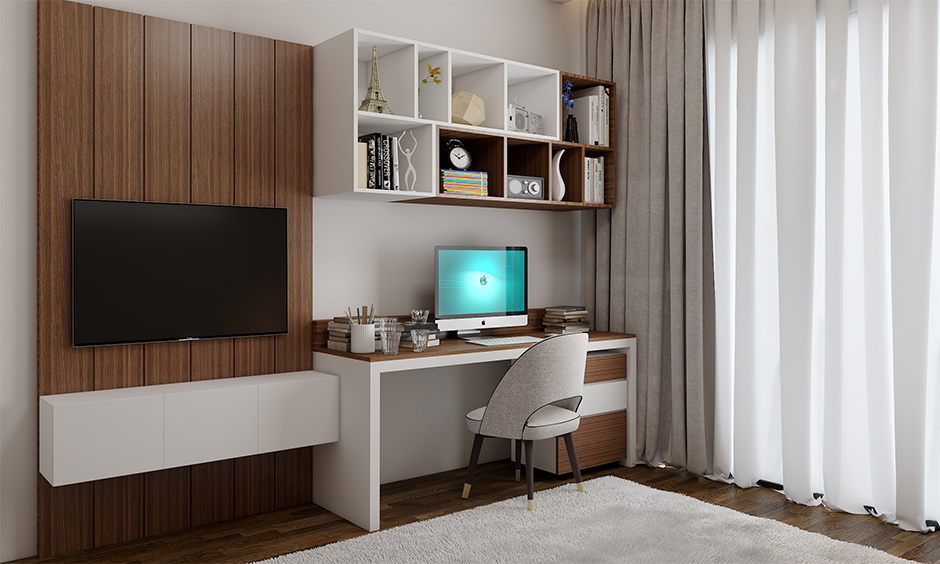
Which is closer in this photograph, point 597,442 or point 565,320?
point 597,442

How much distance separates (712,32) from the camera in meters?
3.89

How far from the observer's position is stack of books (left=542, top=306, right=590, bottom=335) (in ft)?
13.7

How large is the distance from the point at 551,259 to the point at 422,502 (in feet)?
5.68

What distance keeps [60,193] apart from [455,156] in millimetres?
1779

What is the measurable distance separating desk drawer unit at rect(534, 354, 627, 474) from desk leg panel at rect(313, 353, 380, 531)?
1126 millimetres

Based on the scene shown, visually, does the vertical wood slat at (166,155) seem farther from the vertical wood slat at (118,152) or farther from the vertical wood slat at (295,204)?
the vertical wood slat at (295,204)

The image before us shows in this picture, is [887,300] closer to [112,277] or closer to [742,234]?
[742,234]

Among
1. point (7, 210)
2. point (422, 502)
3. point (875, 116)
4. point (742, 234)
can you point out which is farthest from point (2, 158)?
point (875, 116)

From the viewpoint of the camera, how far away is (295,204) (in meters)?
3.38

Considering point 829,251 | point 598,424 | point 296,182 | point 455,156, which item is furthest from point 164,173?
point 829,251

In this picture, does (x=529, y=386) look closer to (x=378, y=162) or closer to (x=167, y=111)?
(x=378, y=162)

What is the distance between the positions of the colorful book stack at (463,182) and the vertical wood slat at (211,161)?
1.00m

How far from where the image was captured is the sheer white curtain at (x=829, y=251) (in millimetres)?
3053

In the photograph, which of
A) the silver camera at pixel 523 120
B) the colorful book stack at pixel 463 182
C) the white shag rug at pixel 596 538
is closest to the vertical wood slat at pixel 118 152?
the white shag rug at pixel 596 538
